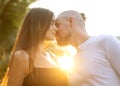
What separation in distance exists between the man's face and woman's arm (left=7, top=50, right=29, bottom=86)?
17.5 inches

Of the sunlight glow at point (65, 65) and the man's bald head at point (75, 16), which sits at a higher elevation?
the man's bald head at point (75, 16)

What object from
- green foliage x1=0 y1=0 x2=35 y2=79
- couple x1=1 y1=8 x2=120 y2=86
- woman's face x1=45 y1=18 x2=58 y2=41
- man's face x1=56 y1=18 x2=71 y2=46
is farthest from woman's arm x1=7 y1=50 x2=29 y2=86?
green foliage x1=0 y1=0 x2=35 y2=79

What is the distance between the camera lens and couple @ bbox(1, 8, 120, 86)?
357 cm

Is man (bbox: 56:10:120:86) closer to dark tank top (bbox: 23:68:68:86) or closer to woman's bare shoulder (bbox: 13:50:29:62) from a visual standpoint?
dark tank top (bbox: 23:68:68:86)

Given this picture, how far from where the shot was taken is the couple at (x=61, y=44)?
3.57 metres

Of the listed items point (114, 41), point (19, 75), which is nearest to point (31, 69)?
point (19, 75)

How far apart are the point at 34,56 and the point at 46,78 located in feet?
0.76

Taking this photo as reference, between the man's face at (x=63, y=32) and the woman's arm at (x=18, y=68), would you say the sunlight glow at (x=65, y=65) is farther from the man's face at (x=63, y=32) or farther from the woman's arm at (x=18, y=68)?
the woman's arm at (x=18, y=68)

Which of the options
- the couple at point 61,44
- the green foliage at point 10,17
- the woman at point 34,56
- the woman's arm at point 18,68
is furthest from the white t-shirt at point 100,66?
the green foliage at point 10,17

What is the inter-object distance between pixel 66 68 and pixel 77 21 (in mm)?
428

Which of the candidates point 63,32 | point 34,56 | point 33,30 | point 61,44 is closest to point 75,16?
point 63,32

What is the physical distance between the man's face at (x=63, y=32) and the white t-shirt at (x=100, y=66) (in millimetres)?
384

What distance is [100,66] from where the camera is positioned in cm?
359

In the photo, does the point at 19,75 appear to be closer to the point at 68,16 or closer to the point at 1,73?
the point at 68,16
